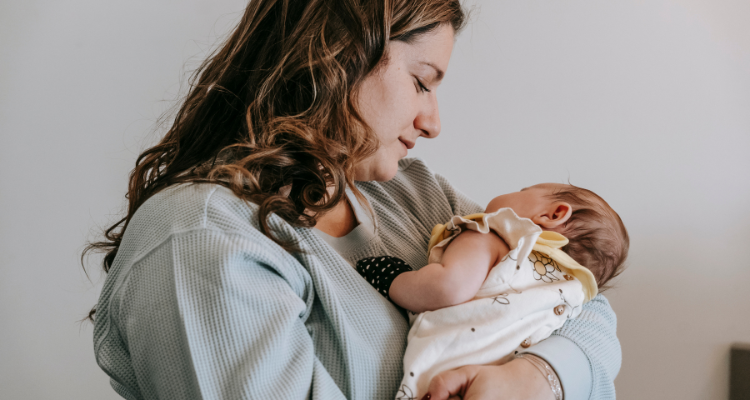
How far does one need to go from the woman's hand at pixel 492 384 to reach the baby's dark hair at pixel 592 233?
0.32 metres

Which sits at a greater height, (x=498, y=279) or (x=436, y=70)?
(x=436, y=70)

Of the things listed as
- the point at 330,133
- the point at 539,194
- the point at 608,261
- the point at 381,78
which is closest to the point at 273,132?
the point at 330,133

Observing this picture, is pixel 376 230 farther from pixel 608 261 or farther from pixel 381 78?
pixel 608 261

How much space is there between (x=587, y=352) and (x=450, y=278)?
1.22ft

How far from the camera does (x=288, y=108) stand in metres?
1.02

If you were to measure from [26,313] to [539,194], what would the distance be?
1.54m

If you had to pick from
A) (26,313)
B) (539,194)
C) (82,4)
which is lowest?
(26,313)

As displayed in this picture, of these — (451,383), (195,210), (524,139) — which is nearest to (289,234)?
(195,210)

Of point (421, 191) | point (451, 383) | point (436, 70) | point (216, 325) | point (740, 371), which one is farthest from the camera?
point (740, 371)

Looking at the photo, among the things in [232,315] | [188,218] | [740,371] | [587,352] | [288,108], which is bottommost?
[740,371]

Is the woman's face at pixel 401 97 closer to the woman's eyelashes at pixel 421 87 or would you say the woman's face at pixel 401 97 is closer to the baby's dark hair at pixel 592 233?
the woman's eyelashes at pixel 421 87

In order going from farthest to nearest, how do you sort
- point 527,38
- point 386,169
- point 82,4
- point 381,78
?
point 527,38 → point 82,4 → point 386,169 → point 381,78

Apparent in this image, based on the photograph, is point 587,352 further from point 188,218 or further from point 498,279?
point 188,218

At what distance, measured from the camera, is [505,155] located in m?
1.94
